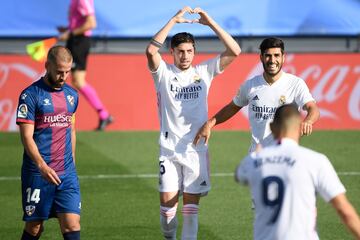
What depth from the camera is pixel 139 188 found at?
13.8 metres

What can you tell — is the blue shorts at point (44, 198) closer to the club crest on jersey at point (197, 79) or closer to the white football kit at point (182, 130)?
the white football kit at point (182, 130)

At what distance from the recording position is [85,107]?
19.2m

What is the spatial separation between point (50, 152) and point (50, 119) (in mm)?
328

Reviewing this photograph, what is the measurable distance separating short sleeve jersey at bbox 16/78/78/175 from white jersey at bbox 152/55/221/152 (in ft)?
3.98

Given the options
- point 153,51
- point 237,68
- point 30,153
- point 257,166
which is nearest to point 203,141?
point 153,51

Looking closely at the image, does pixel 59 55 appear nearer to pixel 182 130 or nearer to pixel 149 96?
pixel 182 130

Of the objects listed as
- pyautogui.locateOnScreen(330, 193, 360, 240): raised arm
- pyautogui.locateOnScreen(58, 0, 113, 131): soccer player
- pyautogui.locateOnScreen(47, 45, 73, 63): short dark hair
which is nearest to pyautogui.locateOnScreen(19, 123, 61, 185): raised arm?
pyautogui.locateOnScreen(47, 45, 73, 63): short dark hair

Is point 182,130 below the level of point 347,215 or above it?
above

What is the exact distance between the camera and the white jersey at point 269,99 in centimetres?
966

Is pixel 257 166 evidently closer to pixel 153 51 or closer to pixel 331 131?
pixel 153 51

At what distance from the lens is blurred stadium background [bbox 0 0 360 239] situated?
39.8 feet

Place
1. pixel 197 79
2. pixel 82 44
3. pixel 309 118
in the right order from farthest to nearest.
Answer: pixel 82 44 → pixel 197 79 → pixel 309 118

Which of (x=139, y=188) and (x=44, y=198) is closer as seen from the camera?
(x=44, y=198)

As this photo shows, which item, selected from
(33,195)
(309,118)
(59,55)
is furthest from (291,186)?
(33,195)
